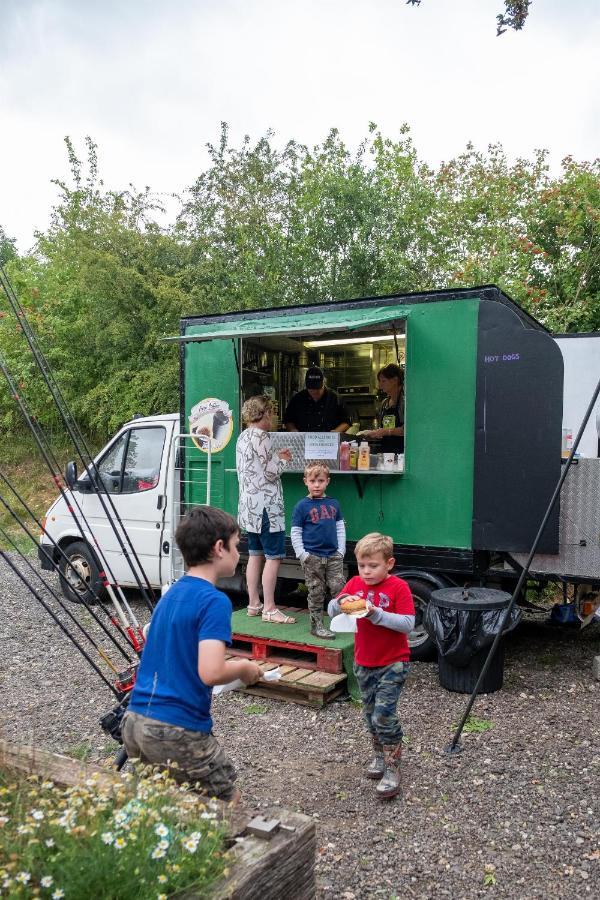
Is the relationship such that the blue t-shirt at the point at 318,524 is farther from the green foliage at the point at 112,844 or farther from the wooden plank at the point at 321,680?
the green foliage at the point at 112,844

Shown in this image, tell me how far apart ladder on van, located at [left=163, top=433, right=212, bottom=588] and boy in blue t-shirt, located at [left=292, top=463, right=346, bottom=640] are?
1.71 m

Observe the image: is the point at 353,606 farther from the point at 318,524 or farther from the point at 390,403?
the point at 390,403

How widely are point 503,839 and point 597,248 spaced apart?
1154 cm

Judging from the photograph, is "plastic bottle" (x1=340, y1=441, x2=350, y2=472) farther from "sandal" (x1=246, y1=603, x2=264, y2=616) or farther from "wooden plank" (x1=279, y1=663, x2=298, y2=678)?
"wooden plank" (x1=279, y1=663, x2=298, y2=678)

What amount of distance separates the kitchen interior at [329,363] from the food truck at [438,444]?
0.23 meters

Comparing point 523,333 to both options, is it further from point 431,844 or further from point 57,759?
point 57,759

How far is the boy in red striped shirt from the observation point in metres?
3.82

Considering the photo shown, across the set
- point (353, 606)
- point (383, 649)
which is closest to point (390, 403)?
point (383, 649)

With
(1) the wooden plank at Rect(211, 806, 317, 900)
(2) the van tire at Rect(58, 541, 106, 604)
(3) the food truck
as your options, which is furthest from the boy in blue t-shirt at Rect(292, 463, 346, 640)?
(2) the van tire at Rect(58, 541, 106, 604)

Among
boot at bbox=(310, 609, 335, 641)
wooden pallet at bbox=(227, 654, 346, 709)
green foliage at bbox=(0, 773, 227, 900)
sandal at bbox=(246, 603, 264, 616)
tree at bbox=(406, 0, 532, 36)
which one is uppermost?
tree at bbox=(406, 0, 532, 36)

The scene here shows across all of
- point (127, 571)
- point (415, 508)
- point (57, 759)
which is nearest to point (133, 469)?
point (127, 571)

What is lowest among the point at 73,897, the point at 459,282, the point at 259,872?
the point at 259,872

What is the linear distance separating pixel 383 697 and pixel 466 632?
164cm

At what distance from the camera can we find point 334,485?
21.2 feet
